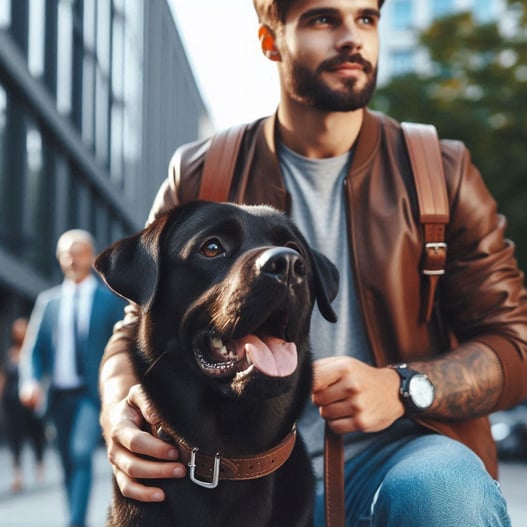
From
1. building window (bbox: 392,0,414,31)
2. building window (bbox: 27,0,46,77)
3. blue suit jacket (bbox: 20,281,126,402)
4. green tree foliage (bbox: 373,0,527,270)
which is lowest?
building window (bbox: 392,0,414,31)

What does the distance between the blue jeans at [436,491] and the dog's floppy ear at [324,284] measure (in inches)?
17.2

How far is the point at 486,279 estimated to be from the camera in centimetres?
290

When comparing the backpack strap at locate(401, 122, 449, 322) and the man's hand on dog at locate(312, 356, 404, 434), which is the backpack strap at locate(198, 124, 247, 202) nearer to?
the backpack strap at locate(401, 122, 449, 322)

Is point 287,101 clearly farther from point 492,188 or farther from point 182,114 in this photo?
point 182,114

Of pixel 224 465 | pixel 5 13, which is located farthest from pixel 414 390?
pixel 5 13

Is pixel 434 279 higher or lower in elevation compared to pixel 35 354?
higher

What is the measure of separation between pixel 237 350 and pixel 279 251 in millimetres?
275

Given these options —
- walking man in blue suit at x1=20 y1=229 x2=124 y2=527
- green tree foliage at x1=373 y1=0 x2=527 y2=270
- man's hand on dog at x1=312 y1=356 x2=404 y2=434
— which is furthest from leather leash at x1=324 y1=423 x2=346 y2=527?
green tree foliage at x1=373 y1=0 x2=527 y2=270

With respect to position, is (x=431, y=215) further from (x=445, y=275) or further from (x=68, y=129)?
(x=68, y=129)

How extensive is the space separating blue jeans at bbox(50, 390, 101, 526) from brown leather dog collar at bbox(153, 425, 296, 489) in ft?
13.9

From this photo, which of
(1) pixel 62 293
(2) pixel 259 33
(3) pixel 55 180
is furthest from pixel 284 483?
(3) pixel 55 180

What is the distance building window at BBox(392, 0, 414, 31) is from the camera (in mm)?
57916

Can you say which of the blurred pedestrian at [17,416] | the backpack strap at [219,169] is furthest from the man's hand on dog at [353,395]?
the blurred pedestrian at [17,416]

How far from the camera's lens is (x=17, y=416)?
12312mm
